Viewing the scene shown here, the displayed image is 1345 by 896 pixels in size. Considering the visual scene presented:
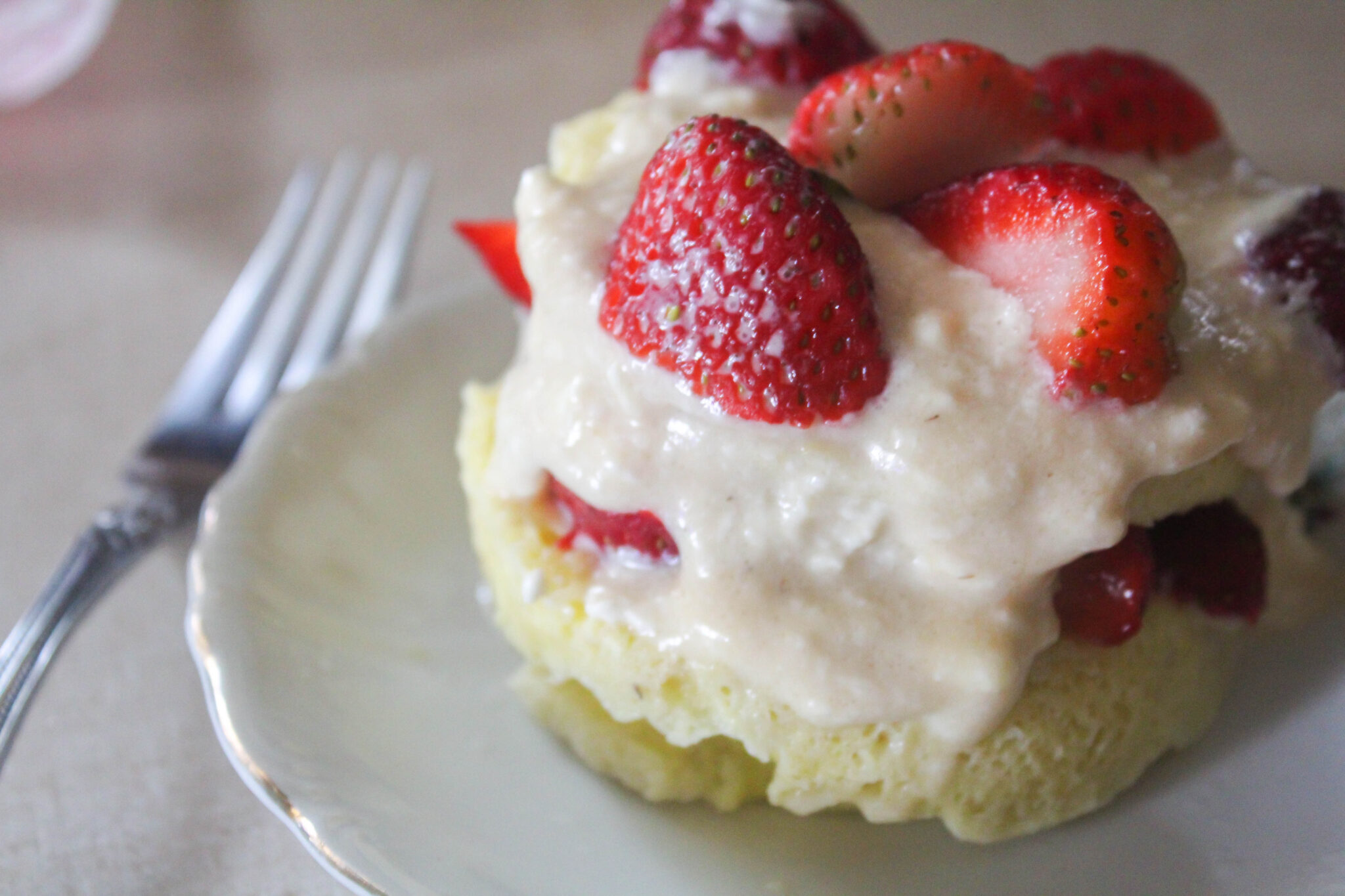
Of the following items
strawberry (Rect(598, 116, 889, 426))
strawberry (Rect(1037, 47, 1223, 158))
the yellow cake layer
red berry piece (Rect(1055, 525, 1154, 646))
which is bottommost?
the yellow cake layer

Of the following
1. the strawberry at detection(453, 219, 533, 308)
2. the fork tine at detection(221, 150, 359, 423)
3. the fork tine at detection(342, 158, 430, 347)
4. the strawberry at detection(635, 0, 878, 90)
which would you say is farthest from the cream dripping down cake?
the fork tine at detection(342, 158, 430, 347)

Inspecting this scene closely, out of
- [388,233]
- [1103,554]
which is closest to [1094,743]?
[1103,554]

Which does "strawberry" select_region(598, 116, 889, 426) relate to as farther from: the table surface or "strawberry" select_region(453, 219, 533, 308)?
the table surface

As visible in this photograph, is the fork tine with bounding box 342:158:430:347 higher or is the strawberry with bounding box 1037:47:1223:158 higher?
the strawberry with bounding box 1037:47:1223:158

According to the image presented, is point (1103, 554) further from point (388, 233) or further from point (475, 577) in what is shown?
point (388, 233)

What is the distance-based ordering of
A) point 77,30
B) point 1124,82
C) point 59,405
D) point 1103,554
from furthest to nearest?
1. point 77,30
2. point 59,405
3. point 1124,82
4. point 1103,554

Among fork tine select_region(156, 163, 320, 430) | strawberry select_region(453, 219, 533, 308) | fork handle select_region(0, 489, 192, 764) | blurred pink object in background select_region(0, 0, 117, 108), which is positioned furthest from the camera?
blurred pink object in background select_region(0, 0, 117, 108)

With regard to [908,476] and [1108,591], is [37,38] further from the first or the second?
[1108,591]
